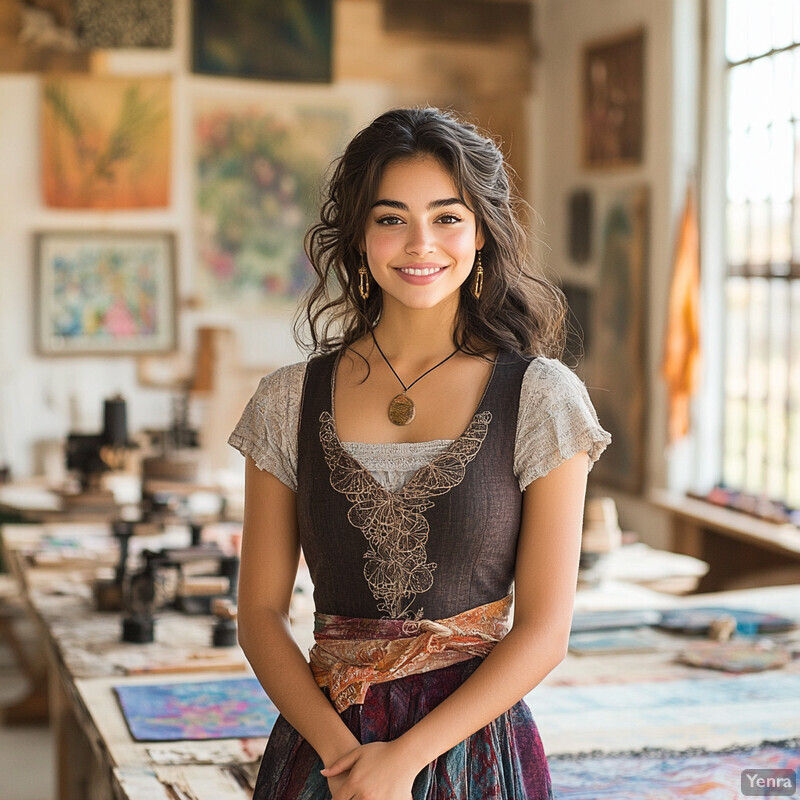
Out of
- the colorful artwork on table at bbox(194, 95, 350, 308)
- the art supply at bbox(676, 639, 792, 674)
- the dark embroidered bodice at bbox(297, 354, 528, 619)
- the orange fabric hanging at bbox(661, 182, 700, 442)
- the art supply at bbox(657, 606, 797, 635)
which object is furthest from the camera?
the colorful artwork on table at bbox(194, 95, 350, 308)

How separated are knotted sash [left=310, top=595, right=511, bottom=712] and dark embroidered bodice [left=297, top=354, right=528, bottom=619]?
0.06 ft

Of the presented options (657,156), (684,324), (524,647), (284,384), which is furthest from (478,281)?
(657,156)

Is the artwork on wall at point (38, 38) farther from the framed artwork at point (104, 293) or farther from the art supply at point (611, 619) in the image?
the art supply at point (611, 619)

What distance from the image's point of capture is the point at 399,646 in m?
1.80

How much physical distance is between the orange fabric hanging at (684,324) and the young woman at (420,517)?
4.54 meters

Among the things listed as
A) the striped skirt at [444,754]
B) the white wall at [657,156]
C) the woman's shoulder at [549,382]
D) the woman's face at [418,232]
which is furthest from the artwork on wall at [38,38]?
the striped skirt at [444,754]

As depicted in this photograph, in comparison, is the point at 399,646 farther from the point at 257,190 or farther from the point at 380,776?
the point at 257,190

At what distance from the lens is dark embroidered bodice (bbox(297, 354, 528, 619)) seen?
1.79 metres

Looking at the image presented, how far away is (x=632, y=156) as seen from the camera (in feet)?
22.5

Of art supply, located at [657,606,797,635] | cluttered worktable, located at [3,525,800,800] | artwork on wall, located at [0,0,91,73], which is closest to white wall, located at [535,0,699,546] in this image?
cluttered worktable, located at [3,525,800,800]

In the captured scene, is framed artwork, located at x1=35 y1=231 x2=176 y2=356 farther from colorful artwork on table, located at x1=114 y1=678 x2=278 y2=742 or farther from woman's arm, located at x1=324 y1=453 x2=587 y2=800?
woman's arm, located at x1=324 y1=453 x2=587 y2=800

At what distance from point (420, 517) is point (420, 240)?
1.34ft

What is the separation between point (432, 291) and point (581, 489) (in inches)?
14.7

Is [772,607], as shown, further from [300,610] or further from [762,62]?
[762,62]
